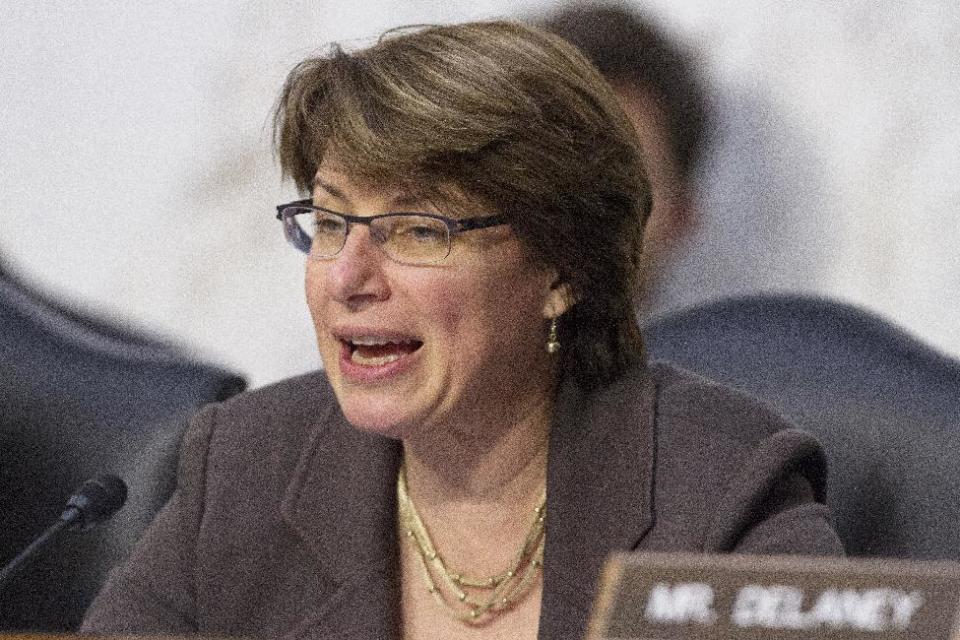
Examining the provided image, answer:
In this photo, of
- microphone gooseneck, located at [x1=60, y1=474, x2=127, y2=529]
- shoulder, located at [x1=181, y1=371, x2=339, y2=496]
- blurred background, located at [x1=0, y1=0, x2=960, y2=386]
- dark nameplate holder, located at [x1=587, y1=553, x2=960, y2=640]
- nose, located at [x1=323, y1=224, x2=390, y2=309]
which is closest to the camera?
dark nameplate holder, located at [x1=587, y1=553, x2=960, y2=640]

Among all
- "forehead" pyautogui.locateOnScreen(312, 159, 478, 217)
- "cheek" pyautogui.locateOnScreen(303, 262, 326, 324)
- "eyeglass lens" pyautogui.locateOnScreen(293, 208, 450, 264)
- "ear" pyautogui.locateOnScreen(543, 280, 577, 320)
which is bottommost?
"ear" pyautogui.locateOnScreen(543, 280, 577, 320)

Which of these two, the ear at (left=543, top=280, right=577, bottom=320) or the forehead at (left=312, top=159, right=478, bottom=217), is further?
the ear at (left=543, top=280, right=577, bottom=320)

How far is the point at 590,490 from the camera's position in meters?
1.69

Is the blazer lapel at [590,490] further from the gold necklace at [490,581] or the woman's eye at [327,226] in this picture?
the woman's eye at [327,226]

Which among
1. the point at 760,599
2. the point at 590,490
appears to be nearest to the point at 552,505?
the point at 590,490

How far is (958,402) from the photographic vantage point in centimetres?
177

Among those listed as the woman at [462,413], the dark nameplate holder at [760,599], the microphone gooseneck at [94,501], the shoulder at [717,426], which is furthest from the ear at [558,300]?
the dark nameplate holder at [760,599]

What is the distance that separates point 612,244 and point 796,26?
2.93 feet

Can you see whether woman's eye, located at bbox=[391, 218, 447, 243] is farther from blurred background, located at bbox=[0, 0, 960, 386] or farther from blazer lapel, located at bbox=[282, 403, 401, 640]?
blurred background, located at bbox=[0, 0, 960, 386]

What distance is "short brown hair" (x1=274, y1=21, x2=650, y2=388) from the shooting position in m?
1.58

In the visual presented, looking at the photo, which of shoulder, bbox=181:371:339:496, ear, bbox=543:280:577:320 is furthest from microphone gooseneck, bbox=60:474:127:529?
ear, bbox=543:280:577:320

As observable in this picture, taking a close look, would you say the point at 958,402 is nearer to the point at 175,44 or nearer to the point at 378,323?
the point at 378,323

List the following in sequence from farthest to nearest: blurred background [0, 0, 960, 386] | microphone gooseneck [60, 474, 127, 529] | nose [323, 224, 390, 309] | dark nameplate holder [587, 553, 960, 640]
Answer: blurred background [0, 0, 960, 386] < microphone gooseneck [60, 474, 127, 529] < nose [323, 224, 390, 309] < dark nameplate holder [587, 553, 960, 640]

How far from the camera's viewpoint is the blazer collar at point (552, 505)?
5.39 feet
